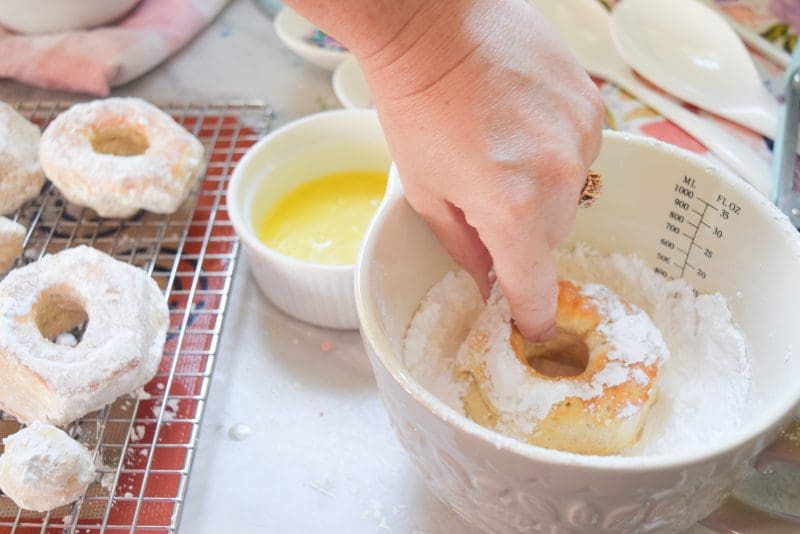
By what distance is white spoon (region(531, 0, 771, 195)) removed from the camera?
822 mm

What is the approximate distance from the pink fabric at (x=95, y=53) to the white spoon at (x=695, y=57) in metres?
0.62

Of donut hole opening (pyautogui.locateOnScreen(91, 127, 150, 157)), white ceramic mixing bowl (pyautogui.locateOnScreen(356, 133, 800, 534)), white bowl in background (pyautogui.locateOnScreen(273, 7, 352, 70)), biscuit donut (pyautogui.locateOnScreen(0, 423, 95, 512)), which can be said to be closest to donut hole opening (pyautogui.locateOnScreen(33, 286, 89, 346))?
biscuit donut (pyautogui.locateOnScreen(0, 423, 95, 512))

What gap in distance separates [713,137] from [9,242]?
2.44 feet

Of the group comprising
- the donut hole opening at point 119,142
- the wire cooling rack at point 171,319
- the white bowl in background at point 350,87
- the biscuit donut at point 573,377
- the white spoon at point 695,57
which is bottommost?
the wire cooling rack at point 171,319

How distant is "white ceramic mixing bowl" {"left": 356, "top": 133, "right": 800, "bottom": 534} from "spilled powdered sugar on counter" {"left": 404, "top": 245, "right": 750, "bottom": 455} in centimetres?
1

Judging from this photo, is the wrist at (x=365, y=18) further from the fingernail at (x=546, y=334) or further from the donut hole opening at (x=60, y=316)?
the donut hole opening at (x=60, y=316)

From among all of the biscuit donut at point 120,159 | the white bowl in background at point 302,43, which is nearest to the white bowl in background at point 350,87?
the white bowl in background at point 302,43

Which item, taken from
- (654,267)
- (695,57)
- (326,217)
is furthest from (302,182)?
(695,57)

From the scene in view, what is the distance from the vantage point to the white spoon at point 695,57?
2.93 ft

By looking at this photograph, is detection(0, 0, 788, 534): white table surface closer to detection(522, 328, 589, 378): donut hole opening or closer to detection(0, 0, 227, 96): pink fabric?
detection(522, 328, 589, 378): donut hole opening

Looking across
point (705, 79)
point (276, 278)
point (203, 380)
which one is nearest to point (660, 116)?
point (705, 79)

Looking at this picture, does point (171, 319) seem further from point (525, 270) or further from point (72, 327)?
point (525, 270)

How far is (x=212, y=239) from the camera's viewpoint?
840 millimetres

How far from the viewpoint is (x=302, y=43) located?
3.41 feet
